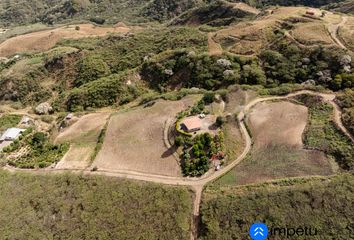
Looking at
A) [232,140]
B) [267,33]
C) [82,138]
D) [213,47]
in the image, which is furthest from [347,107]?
[82,138]

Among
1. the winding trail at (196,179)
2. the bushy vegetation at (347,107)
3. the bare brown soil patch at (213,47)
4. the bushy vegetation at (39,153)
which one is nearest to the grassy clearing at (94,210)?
the winding trail at (196,179)

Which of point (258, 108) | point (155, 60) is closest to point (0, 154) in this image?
point (155, 60)

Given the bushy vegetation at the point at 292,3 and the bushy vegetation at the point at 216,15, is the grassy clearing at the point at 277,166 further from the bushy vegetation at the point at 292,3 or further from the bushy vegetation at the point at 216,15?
the bushy vegetation at the point at 292,3

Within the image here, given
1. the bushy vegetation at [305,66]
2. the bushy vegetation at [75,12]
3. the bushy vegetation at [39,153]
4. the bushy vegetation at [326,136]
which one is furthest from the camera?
the bushy vegetation at [75,12]

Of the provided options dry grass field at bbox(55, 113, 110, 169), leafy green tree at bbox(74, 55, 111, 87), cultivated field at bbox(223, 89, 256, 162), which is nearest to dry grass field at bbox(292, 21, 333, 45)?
cultivated field at bbox(223, 89, 256, 162)

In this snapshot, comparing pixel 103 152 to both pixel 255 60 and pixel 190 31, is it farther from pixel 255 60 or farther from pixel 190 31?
pixel 190 31

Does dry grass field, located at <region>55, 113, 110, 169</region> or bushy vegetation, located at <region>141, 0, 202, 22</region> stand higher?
dry grass field, located at <region>55, 113, 110, 169</region>

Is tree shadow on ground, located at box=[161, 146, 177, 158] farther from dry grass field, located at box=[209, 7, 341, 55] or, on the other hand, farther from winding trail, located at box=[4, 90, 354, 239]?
dry grass field, located at box=[209, 7, 341, 55]
